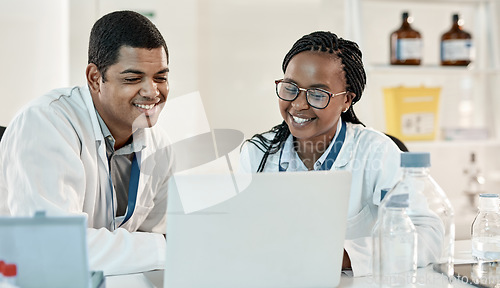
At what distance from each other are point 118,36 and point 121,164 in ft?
1.22

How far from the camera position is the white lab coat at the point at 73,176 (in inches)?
43.8

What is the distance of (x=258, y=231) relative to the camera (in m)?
0.90

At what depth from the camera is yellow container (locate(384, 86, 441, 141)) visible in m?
2.29

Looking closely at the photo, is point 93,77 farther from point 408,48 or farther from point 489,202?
point 408,48

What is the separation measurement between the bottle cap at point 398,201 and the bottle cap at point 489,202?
0.22 m

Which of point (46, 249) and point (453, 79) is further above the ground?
point (453, 79)

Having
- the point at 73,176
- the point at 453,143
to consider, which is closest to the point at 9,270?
the point at 73,176

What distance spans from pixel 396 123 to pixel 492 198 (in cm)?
119

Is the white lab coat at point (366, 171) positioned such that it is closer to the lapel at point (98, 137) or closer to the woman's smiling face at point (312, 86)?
the woman's smiling face at point (312, 86)

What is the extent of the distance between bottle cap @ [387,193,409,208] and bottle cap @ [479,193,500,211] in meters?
0.22

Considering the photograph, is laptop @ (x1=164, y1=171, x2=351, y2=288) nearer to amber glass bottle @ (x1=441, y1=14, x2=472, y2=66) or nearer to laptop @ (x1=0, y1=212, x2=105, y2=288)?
laptop @ (x1=0, y1=212, x2=105, y2=288)

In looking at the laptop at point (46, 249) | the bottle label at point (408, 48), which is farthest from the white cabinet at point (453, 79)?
the laptop at point (46, 249)

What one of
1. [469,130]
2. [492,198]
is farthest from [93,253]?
[469,130]

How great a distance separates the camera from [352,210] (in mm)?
1413
